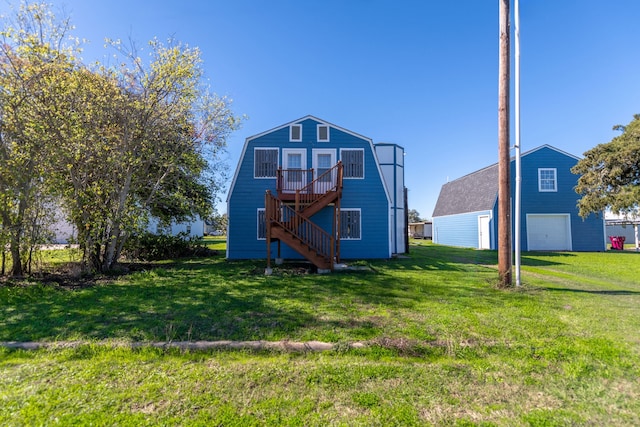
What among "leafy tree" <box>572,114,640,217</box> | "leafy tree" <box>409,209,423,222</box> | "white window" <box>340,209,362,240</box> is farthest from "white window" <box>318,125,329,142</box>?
"leafy tree" <box>409,209,423,222</box>

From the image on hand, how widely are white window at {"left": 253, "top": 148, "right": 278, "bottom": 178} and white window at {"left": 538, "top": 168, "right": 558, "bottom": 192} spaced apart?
49.9 feet

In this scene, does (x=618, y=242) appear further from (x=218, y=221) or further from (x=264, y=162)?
(x=218, y=221)

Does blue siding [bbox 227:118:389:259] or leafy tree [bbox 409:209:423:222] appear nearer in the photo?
blue siding [bbox 227:118:389:259]

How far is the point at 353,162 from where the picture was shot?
1258 centimetres

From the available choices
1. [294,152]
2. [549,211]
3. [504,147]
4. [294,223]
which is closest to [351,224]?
[294,223]

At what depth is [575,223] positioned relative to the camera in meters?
16.5

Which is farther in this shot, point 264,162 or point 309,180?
point 264,162

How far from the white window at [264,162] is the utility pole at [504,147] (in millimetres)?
8508

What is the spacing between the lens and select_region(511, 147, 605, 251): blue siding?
16453 mm

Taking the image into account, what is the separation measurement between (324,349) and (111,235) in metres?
8.74

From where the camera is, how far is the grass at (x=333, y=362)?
2.22 m

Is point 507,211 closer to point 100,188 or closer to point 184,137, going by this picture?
point 184,137

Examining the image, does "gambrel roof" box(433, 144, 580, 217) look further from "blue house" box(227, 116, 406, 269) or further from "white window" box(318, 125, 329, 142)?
"white window" box(318, 125, 329, 142)

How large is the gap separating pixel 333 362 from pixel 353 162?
1040cm
